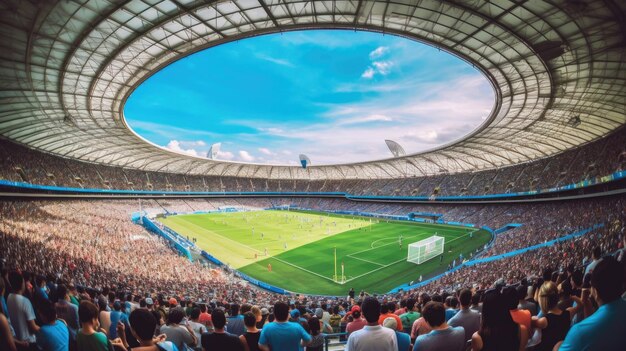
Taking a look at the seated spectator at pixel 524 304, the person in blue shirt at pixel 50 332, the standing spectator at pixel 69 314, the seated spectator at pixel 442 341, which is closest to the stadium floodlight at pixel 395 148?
the seated spectator at pixel 524 304

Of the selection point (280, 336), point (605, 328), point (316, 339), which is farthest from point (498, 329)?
point (316, 339)

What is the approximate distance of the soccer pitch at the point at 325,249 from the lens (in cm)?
2623

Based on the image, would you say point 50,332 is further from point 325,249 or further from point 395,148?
point 395,148

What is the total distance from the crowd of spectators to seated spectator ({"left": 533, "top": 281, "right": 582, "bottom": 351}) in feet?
111

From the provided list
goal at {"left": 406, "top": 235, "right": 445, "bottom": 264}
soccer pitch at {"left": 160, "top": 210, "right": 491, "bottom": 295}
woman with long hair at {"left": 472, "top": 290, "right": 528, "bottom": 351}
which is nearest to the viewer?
woman with long hair at {"left": 472, "top": 290, "right": 528, "bottom": 351}

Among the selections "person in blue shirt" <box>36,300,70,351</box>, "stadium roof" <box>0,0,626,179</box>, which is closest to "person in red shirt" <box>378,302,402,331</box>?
"person in blue shirt" <box>36,300,70,351</box>

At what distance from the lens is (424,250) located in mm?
31156

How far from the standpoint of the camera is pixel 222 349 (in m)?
3.84

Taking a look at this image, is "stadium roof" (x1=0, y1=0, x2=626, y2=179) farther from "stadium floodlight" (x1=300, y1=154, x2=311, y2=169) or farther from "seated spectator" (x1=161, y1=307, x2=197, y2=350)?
"stadium floodlight" (x1=300, y1=154, x2=311, y2=169)

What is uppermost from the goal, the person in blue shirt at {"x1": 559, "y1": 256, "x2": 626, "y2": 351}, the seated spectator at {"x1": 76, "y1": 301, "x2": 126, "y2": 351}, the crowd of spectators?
the crowd of spectators

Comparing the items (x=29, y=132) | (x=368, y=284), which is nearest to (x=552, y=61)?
(x=368, y=284)

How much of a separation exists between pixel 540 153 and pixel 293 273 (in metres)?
40.8

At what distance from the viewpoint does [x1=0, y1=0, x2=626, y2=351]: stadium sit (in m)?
4.14

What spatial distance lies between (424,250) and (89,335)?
3116cm
